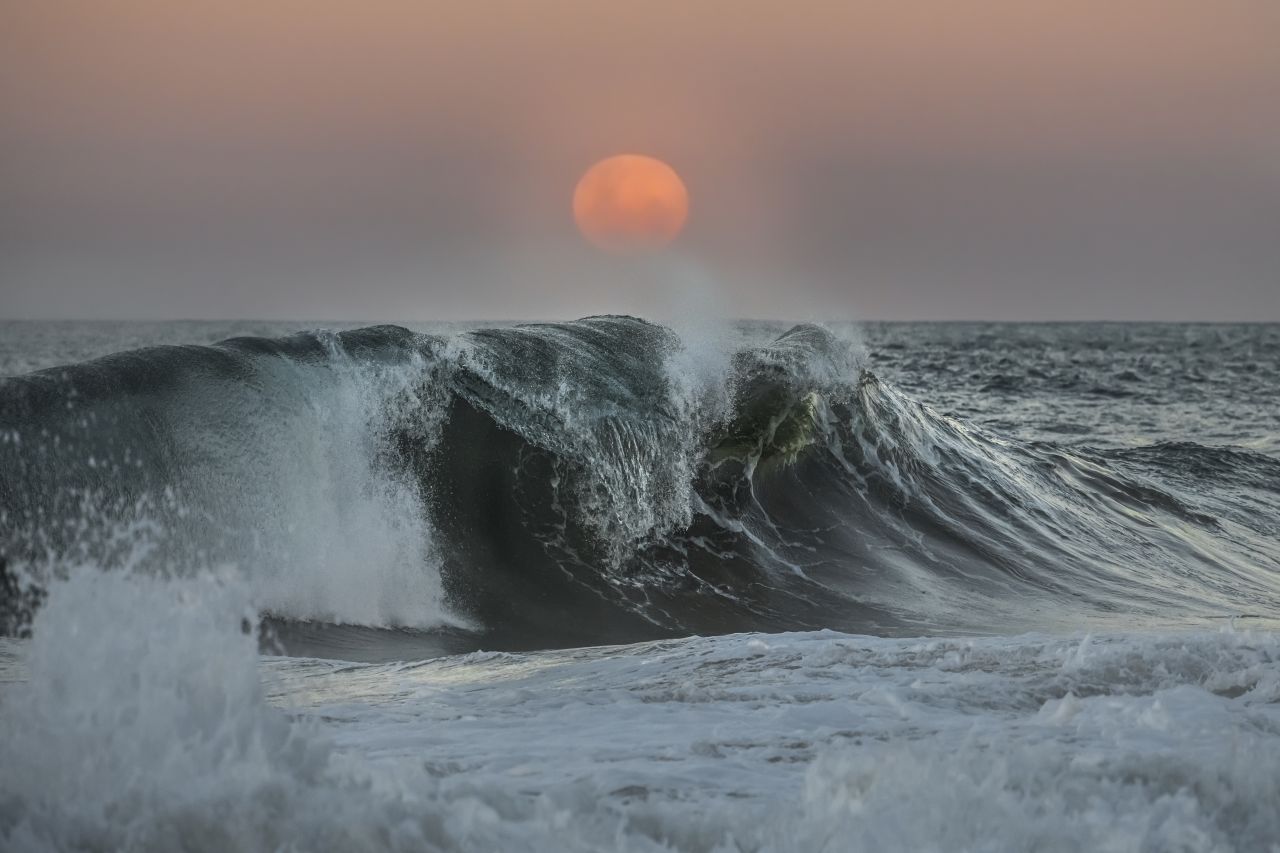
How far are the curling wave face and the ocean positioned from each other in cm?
3

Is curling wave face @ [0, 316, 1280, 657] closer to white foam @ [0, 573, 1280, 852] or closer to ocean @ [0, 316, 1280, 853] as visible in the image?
ocean @ [0, 316, 1280, 853]

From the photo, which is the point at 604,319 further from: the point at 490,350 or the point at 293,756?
the point at 293,756

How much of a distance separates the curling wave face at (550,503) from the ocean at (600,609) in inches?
1.0

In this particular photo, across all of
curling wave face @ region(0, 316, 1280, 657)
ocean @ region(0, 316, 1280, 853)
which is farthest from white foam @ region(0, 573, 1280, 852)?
curling wave face @ region(0, 316, 1280, 657)

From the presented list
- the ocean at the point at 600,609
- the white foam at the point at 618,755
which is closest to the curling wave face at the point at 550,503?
the ocean at the point at 600,609

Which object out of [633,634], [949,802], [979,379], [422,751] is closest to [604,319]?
[633,634]

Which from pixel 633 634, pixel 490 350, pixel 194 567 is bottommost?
pixel 633 634

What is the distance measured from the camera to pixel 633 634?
6.25m

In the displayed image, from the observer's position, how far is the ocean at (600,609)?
9.35 ft

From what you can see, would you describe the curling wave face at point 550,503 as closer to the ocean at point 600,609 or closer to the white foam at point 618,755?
the ocean at point 600,609

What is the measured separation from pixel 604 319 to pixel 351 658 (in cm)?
491

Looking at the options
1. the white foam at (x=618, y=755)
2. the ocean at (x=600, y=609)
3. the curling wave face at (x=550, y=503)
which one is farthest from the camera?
the curling wave face at (x=550, y=503)

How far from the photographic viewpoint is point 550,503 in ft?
24.7

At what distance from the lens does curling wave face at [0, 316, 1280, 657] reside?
235 inches
